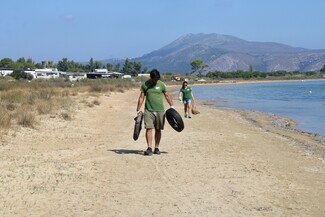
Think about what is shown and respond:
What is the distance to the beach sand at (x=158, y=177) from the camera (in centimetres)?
649

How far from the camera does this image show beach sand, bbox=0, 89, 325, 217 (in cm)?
649

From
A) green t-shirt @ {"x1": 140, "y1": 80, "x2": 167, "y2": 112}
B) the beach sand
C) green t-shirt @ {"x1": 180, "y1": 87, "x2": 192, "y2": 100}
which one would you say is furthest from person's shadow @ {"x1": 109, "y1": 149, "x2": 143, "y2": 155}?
green t-shirt @ {"x1": 180, "y1": 87, "x2": 192, "y2": 100}

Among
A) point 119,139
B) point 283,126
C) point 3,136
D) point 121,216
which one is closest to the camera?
point 121,216

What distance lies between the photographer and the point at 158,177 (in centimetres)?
828

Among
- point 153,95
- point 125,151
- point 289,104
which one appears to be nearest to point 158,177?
point 153,95

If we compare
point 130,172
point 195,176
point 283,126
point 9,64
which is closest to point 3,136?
point 130,172

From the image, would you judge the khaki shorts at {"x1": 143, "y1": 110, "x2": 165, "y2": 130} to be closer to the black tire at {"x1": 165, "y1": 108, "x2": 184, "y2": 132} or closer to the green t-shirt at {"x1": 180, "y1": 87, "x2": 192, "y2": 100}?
the black tire at {"x1": 165, "y1": 108, "x2": 184, "y2": 132}

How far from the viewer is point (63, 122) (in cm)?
1717

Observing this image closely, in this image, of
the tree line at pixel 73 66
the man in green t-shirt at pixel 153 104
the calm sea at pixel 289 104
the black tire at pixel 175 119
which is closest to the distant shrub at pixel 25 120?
the black tire at pixel 175 119

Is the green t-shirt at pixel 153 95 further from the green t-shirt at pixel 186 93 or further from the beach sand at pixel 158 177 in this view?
the green t-shirt at pixel 186 93

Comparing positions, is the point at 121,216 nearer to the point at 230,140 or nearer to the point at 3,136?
the point at 3,136

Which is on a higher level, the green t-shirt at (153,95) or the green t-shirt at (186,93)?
the green t-shirt at (153,95)

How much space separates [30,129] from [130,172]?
637 cm

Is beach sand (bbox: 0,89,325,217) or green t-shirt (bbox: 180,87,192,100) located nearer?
beach sand (bbox: 0,89,325,217)
